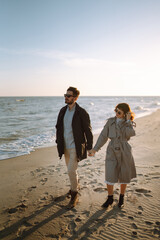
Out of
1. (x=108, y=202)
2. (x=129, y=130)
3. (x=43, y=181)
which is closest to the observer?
(x=129, y=130)

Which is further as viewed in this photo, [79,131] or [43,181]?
[43,181]

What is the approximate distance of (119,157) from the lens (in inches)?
122

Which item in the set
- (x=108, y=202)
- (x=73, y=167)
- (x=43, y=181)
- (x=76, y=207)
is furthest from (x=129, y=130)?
(x=43, y=181)

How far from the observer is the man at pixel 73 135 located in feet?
11.1

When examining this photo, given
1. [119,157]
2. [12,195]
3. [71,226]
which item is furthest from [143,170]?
[12,195]

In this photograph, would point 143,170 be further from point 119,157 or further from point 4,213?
point 4,213

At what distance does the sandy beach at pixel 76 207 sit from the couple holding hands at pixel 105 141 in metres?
0.27

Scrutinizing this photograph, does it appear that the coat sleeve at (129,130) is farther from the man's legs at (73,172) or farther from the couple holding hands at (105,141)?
the man's legs at (73,172)

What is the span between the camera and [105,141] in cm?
338

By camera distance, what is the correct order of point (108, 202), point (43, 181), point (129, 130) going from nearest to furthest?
point (129, 130)
point (108, 202)
point (43, 181)

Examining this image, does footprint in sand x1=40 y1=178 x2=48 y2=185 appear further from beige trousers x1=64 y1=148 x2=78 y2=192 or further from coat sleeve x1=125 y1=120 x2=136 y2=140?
coat sleeve x1=125 y1=120 x2=136 y2=140

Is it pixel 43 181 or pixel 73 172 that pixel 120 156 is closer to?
pixel 73 172

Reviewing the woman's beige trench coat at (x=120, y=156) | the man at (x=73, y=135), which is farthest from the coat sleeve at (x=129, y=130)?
the man at (x=73, y=135)

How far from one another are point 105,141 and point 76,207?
1.35 metres
